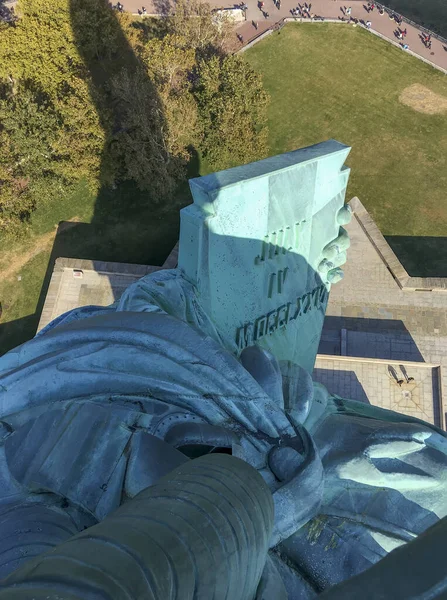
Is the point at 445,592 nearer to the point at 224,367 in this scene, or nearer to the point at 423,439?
the point at 224,367

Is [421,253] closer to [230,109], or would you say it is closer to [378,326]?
[378,326]

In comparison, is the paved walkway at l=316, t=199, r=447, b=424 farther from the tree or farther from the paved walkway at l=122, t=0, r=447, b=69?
the paved walkway at l=122, t=0, r=447, b=69

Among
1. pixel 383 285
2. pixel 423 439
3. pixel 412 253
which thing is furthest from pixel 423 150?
pixel 423 439

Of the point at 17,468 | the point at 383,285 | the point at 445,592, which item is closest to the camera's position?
the point at 445,592

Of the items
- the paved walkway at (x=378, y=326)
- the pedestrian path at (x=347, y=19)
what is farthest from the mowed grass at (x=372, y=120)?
the paved walkway at (x=378, y=326)

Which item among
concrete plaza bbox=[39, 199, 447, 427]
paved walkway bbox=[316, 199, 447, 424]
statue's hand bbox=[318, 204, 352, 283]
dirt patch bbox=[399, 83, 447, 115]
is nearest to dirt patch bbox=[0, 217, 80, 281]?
concrete plaza bbox=[39, 199, 447, 427]

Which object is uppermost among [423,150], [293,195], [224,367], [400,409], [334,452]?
[293,195]
